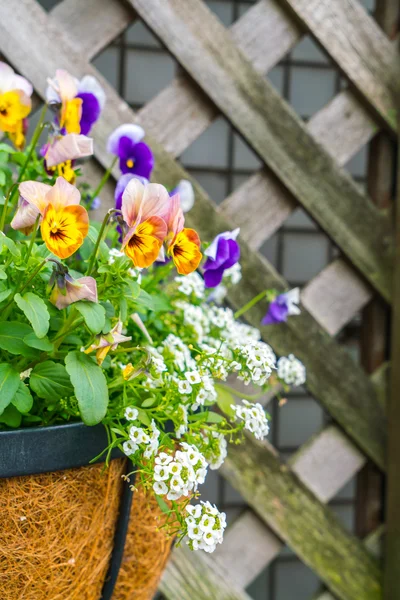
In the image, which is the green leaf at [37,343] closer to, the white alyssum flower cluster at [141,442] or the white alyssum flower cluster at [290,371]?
the white alyssum flower cluster at [141,442]

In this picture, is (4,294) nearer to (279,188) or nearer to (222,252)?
(222,252)

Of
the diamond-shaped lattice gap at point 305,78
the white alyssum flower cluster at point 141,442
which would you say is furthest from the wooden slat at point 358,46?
the diamond-shaped lattice gap at point 305,78

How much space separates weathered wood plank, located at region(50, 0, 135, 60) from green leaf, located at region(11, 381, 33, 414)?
67 cm

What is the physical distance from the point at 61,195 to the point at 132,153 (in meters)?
0.26

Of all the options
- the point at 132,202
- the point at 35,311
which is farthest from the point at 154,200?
the point at 35,311

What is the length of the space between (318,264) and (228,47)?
1.28 m

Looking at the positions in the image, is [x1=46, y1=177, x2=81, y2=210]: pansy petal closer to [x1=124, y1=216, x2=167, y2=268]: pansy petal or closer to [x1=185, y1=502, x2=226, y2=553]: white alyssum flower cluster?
[x1=124, y1=216, x2=167, y2=268]: pansy petal

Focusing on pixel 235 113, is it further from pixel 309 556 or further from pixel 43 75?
pixel 309 556

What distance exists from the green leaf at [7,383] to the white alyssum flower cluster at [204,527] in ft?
0.54

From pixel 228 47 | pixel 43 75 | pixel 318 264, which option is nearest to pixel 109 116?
pixel 43 75

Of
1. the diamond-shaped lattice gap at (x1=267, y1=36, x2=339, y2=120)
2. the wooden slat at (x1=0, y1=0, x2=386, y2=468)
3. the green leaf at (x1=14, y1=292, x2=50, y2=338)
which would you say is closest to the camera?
the green leaf at (x1=14, y1=292, x2=50, y2=338)

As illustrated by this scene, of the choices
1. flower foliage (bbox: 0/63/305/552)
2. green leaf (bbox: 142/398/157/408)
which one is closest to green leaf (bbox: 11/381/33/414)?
flower foliage (bbox: 0/63/305/552)

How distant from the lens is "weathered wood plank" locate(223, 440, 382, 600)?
108 cm

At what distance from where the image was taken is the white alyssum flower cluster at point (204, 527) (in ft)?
1.65
